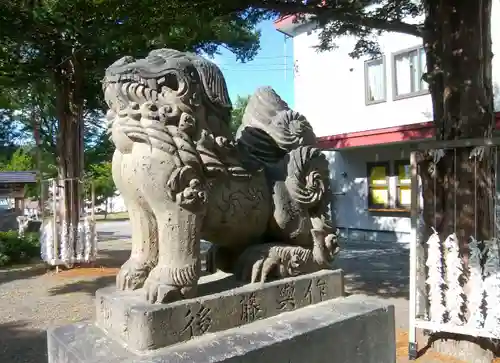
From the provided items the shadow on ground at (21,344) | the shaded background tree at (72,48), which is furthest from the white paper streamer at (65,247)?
the shadow on ground at (21,344)

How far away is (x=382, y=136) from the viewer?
9.40 m

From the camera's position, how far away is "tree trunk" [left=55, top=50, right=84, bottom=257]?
8.26m

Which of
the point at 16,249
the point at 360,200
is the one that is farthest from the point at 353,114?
the point at 16,249

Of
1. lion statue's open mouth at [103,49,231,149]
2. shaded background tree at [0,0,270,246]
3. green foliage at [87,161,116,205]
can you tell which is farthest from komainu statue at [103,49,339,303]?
green foliage at [87,161,116,205]

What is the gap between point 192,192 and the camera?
187 cm

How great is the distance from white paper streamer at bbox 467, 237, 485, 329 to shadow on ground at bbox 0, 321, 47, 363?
3598mm

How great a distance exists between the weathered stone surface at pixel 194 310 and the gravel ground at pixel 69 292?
209 centimetres

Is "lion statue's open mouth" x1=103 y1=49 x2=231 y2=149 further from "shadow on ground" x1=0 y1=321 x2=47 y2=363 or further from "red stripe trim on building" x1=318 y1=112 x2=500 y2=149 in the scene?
"red stripe trim on building" x1=318 y1=112 x2=500 y2=149

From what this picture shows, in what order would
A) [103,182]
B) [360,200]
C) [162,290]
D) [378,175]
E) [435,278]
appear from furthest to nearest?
1. [103,182]
2. [360,200]
3. [378,175]
4. [435,278]
5. [162,290]

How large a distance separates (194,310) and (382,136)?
824 centimetres

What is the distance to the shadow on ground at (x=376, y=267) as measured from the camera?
6.02 meters

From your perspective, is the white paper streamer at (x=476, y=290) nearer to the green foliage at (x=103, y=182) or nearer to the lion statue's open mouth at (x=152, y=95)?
the lion statue's open mouth at (x=152, y=95)

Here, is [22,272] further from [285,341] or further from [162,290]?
[285,341]

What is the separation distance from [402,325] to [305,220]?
293cm
